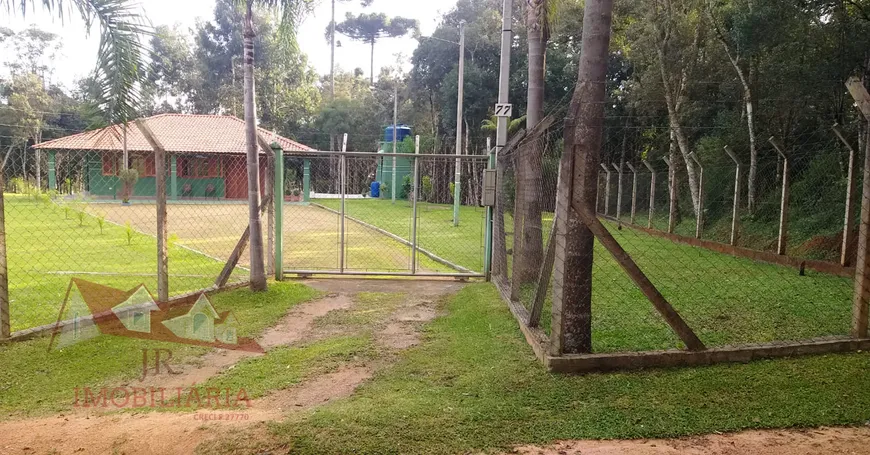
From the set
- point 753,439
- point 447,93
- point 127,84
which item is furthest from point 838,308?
point 447,93

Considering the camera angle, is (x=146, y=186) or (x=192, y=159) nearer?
(x=146, y=186)

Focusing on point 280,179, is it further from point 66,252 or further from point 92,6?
point 66,252

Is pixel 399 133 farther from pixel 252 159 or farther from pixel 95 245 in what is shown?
pixel 252 159

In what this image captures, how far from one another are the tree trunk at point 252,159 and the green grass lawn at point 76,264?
3.10 feet

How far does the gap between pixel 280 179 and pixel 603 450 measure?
253 inches

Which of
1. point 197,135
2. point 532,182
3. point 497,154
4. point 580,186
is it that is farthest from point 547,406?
point 197,135

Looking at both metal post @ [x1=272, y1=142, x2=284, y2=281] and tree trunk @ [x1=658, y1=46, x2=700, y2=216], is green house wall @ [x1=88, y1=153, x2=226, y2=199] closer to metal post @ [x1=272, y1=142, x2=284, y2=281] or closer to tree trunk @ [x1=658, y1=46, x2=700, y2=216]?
metal post @ [x1=272, y1=142, x2=284, y2=281]

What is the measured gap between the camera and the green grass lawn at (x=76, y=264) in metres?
6.91

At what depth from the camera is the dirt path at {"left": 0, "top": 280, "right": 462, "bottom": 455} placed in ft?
10.7

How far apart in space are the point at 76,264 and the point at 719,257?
37.7 ft

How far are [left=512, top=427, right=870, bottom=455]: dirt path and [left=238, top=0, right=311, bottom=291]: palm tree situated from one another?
5284mm

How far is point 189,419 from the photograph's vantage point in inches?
143
